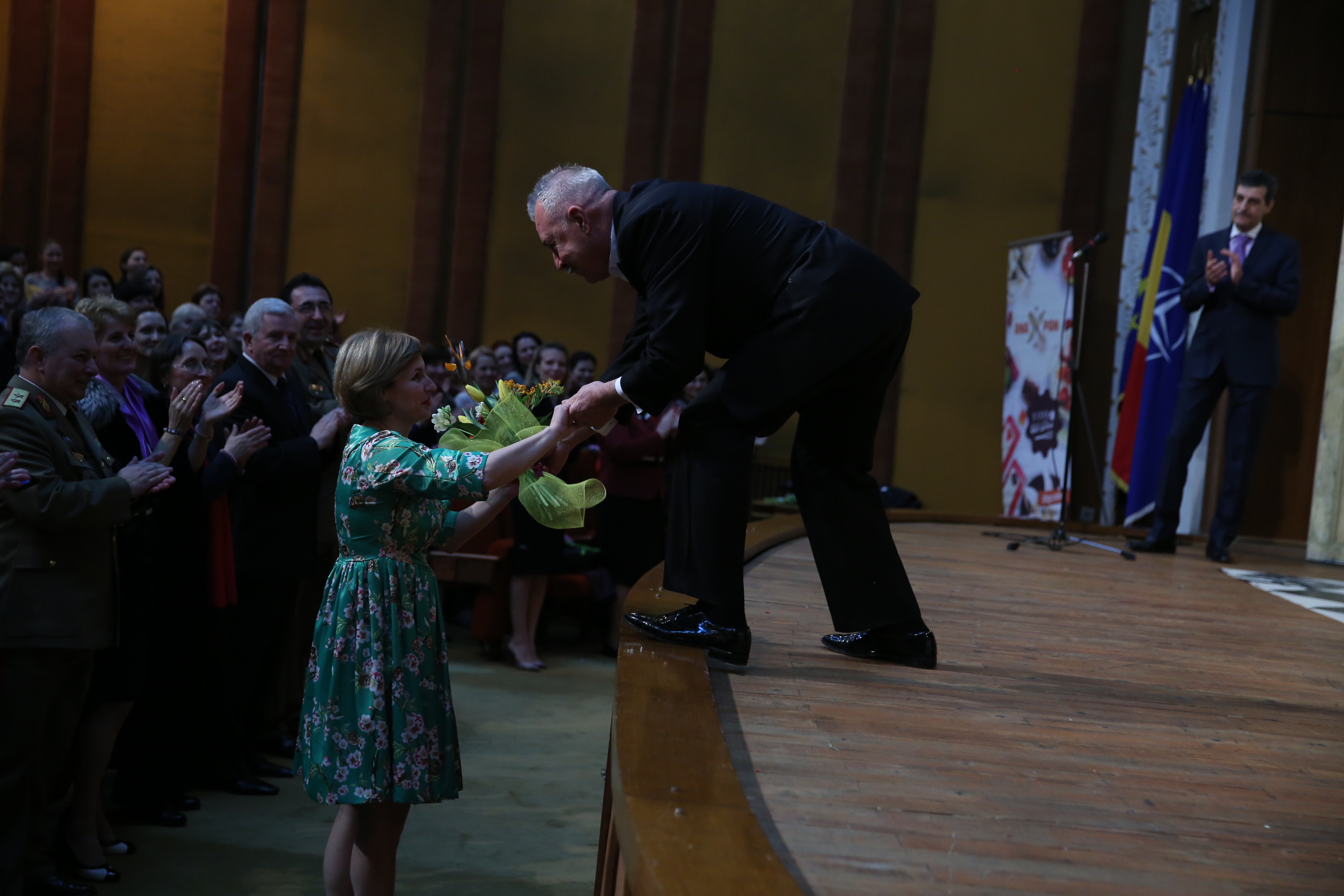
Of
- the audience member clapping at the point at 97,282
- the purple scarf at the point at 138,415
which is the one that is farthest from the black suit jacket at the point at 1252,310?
the audience member clapping at the point at 97,282

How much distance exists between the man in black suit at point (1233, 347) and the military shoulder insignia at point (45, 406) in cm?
424

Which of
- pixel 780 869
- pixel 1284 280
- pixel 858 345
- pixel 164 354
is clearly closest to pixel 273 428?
pixel 164 354

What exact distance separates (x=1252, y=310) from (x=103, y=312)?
4312 millimetres

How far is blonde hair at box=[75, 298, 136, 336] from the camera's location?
9.37ft

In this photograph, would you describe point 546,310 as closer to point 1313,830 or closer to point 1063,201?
point 1063,201

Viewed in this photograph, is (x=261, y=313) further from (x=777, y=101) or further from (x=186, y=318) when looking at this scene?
(x=777, y=101)

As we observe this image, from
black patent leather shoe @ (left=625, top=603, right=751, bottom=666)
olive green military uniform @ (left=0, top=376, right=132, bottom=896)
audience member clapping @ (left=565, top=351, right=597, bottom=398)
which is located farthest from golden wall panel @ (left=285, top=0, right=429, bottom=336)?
black patent leather shoe @ (left=625, top=603, right=751, bottom=666)

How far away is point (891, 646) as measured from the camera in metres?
2.43

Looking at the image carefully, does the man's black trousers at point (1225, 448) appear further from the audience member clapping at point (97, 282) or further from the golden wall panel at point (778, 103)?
the audience member clapping at point (97, 282)

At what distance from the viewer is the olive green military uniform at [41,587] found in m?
2.36

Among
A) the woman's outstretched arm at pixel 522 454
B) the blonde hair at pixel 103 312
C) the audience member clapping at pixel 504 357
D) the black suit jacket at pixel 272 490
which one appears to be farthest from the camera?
the audience member clapping at pixel 504 357

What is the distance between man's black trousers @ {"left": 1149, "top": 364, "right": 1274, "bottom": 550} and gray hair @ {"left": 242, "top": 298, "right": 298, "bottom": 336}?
367 cm

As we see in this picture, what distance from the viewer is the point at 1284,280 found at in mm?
4746

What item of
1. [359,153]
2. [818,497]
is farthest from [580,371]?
[818,497]
